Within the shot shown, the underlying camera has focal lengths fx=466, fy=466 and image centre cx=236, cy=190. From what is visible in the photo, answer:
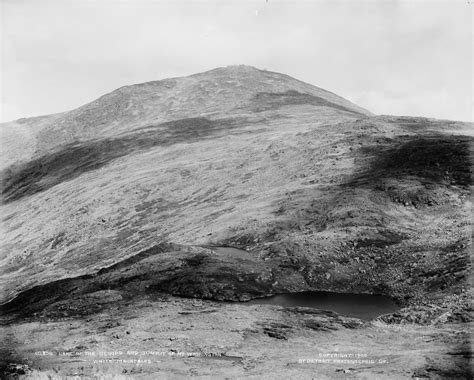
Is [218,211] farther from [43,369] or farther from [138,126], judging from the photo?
[138,126]

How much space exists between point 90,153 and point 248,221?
48.3 m

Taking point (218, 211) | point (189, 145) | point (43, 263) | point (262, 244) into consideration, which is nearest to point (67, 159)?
point (189, 145)

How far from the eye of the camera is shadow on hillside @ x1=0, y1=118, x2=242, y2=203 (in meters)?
69.1

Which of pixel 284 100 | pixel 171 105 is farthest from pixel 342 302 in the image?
pixel 171 105

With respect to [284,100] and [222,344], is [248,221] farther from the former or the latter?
[284,100]

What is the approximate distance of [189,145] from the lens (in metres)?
65.6

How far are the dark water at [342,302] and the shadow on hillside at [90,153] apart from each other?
156ft

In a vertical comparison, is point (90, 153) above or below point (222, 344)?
above

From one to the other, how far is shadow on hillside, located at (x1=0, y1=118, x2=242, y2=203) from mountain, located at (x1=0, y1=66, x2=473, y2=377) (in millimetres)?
483

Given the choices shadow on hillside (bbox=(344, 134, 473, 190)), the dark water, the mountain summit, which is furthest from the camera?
the mountain summit

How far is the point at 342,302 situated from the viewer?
24.1 m

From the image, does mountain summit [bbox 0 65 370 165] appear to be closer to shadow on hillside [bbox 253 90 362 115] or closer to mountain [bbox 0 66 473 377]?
shadow on hillside [bbox 253 90 362 115]

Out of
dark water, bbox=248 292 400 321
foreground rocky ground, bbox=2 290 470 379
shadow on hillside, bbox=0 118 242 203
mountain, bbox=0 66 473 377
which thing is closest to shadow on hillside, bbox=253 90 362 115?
shadow on hillside, bbox=0 118 242 203

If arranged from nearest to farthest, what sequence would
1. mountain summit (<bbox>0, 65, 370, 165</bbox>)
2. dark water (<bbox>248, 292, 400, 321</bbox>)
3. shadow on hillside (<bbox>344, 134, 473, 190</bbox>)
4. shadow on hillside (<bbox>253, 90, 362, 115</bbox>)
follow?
dark water (<bbox>248, 292, 400, 321</bbox>), shadow on hillside (<bbox>344, 134, 473, 190</bbox>), mountain summit (<bbox>0, 65, 370, 165</bbox>), shadow on hillside (<bbox>253, 90, 362, 115</bbox>)
